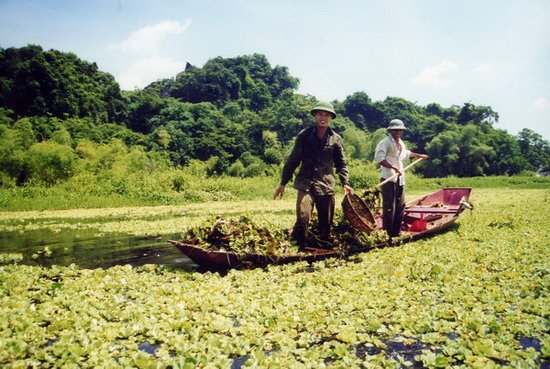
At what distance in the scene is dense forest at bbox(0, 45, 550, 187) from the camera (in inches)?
1266

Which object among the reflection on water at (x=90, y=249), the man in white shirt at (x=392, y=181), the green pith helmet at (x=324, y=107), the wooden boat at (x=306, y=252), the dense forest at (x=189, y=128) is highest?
the dense forest at (x=189, y=128)

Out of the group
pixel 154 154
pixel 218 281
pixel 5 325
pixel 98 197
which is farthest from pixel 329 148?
pixel 154 154

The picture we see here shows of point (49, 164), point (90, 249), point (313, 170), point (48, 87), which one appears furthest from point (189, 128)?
point (313, 170)

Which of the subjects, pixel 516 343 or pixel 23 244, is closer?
pixel 516 343

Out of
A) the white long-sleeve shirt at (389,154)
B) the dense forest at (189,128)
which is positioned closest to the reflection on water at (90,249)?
the white long-sleeve shirt at (389,154)

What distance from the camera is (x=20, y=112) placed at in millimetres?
36938

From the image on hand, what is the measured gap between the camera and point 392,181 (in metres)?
6.60

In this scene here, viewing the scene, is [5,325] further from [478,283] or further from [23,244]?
[23,244]

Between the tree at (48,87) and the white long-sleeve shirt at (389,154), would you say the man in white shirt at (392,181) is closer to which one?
the white long-sleeve shirt at (389,154)

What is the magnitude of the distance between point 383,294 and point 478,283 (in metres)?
1.18

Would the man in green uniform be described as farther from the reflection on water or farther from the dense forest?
the dense forest

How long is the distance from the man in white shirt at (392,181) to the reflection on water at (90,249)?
3372mm

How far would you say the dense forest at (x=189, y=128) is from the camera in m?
32.2

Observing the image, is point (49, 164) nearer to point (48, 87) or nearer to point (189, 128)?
point (48, 87)
